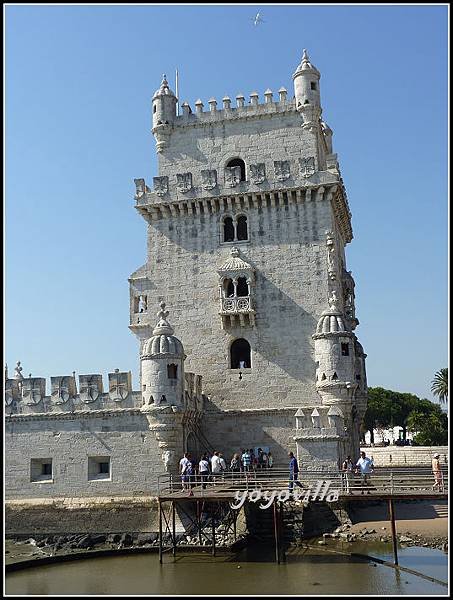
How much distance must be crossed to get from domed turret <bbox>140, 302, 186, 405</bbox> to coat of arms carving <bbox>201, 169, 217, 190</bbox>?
8.12 meters

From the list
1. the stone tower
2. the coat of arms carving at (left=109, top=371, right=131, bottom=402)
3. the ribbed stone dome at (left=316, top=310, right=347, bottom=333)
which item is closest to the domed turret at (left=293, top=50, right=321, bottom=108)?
the stone tower

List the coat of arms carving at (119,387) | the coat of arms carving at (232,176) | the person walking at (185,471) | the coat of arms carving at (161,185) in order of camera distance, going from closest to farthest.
Result: the person walking at (185,471) → the coat of arms carving at (119,387) → the coat of arms carving at (232,176) → the coat of arms carving at (161,185)

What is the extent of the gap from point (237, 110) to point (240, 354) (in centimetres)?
1220

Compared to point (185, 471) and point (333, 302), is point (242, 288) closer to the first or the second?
point (333, 302)

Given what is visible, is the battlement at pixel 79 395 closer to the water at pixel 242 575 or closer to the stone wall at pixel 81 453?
the stone wall at pixel 81 453

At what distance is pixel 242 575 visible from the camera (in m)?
21.4

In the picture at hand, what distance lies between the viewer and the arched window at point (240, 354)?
102ft

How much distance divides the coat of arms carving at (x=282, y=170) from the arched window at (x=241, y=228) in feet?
8.34

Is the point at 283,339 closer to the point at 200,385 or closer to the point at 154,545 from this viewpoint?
the point at 200,385

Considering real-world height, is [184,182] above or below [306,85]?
below

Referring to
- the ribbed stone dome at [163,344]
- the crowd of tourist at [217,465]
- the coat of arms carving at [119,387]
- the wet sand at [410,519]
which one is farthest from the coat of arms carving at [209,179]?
the wet sand at [410,519]

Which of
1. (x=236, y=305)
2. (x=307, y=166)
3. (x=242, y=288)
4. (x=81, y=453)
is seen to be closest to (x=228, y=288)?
(x=242, y=288)

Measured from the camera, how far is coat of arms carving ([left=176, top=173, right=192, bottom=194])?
32.3 meters

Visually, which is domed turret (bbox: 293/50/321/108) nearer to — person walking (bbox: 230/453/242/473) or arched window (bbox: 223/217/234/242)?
arched window (bbox: 223/217/234/242)
